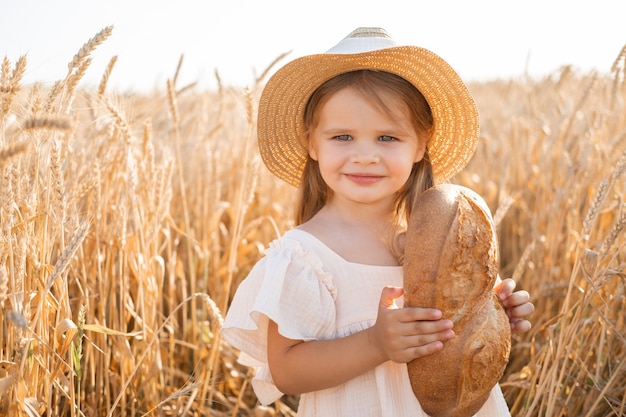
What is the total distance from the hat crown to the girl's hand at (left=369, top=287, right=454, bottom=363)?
714 mm

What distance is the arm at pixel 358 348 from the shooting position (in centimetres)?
151

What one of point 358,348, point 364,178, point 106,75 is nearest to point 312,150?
point 364,178

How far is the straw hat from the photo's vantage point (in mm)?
1851

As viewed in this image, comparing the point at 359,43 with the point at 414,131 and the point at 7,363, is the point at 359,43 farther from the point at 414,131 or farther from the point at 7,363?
the point at 7,363

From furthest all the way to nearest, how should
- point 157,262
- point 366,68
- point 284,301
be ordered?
point 157,262 < point 366,68 < point 284,301

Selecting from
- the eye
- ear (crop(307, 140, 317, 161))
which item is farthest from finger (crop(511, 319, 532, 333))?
ear (crop(307, 140, 317, 161))

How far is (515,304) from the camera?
1.82 meters

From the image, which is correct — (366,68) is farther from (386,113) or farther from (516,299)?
(516,299)

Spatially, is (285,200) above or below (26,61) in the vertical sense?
below

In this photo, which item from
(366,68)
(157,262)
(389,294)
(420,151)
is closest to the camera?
(389,294)

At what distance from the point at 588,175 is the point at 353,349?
185 centimetres

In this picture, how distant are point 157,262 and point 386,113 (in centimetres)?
111

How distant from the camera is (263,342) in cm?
187

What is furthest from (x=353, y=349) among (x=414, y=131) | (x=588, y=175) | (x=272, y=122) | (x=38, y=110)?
(x=588, y=175)
